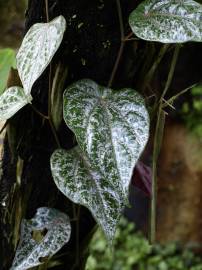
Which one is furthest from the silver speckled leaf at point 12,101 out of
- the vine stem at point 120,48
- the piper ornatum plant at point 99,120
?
the vine stem at point 120,48

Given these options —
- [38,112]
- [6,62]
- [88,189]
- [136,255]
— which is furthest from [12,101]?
[136,255]

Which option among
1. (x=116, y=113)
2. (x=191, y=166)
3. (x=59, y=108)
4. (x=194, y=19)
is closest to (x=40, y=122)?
(x=59, y=108)

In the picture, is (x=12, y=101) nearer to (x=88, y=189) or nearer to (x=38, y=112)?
(x=38, y=112)

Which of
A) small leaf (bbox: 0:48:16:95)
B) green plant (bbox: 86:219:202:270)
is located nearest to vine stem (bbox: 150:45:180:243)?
small leaf (bbox: 0:48:16:95)

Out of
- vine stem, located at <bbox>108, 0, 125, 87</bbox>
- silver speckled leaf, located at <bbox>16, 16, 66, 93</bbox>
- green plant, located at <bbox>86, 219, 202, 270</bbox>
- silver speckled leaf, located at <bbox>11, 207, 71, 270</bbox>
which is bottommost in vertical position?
green plant, located at <bbox>86, 219, 202, 270</bbox>

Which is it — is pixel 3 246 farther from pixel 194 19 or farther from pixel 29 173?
pixel 194 19

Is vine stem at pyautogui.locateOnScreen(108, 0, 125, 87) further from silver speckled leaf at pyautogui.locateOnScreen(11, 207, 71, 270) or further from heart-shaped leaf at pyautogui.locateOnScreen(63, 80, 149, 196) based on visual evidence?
silver speckled leaf at pyautogui.locateOnScreen(11, 207, 71, 270)

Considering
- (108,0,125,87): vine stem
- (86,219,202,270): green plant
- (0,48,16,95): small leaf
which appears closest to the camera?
(108,0,125,87): vine stem
